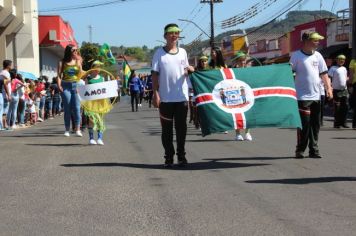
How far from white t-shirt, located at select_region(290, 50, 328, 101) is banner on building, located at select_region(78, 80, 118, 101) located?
380 centimetres

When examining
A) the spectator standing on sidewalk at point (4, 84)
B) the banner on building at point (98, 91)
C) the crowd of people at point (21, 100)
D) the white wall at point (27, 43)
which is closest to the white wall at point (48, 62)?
the white wall at point (27, 43)

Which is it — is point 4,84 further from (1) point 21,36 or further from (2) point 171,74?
(1) point 21,36

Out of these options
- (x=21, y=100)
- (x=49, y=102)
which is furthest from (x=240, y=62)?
(x=49, y=102)

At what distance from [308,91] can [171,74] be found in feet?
7.30

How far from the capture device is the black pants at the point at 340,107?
15.7 metres

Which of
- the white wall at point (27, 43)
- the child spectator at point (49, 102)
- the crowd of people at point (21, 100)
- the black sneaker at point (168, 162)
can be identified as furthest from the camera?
the white wall at point (27, 43)

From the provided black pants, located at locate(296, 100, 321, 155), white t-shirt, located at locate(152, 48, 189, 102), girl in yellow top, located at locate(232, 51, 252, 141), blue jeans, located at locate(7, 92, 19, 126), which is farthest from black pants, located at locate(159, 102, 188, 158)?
blue jeans, located at locate(7, 92, 19, 126)

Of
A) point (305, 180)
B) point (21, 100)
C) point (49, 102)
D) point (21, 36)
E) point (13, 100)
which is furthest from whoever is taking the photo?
point (21, 36)

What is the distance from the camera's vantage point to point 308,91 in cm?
923

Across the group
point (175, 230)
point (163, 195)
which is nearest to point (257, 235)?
point (175, 230)

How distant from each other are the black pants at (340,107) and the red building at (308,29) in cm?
2263

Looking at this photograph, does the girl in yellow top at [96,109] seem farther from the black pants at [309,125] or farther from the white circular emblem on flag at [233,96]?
the black pants at [309,125]

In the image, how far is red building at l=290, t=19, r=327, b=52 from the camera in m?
43.6

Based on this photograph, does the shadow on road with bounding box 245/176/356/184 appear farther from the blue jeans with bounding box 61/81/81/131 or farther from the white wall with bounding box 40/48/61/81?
the white wall with bounding box 40/48/61/81
